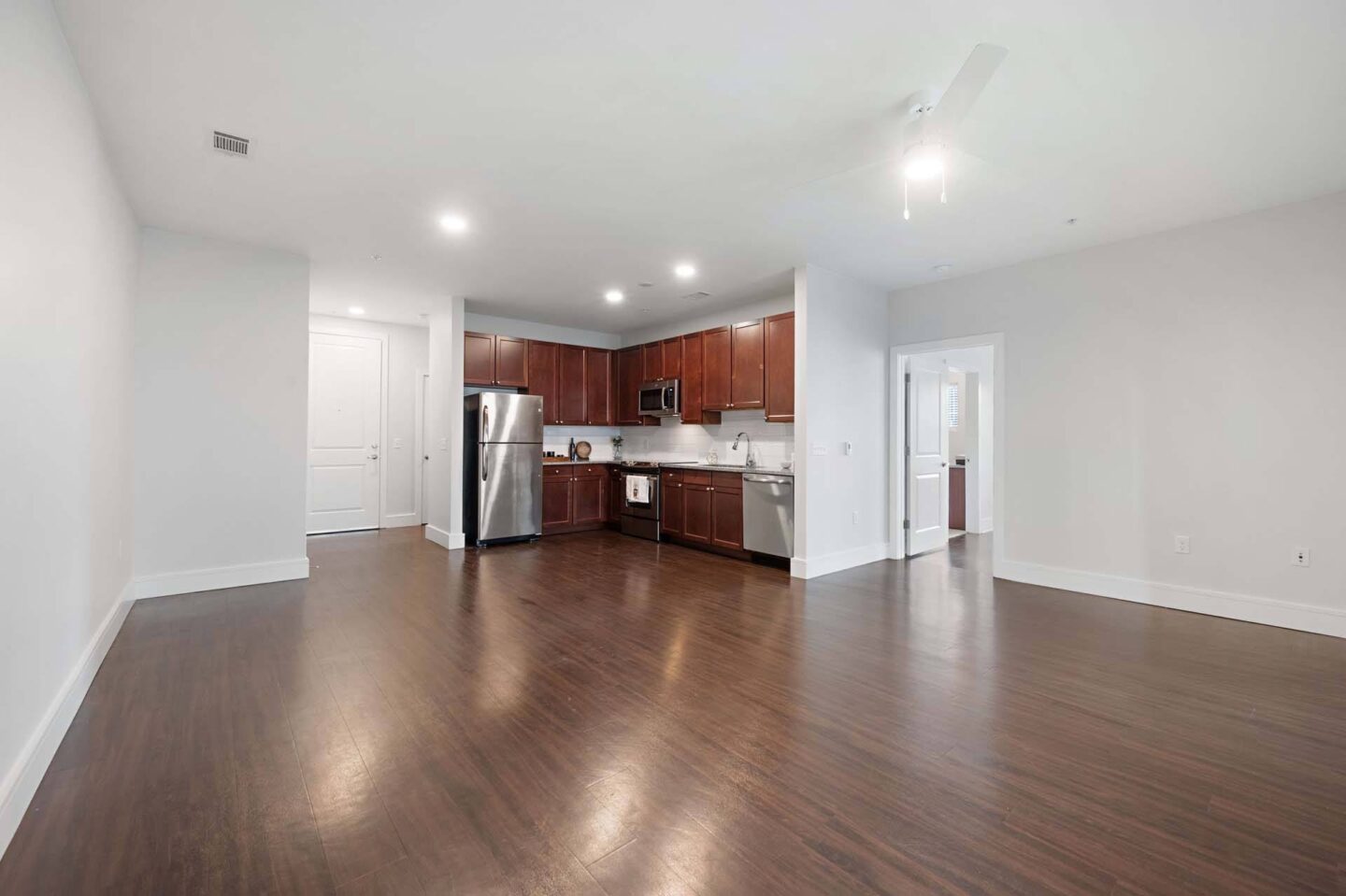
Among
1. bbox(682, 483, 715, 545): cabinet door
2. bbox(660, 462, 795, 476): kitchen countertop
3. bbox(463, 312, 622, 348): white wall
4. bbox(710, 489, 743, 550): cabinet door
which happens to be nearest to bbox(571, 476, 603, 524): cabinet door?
bbox(660, 462, 795, 476): kitchen countertop

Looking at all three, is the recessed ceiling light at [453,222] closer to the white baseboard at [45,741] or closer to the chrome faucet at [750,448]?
the white baseboard at [45,741]

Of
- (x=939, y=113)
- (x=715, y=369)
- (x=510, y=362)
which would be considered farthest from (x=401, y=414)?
(x=939, y=113)

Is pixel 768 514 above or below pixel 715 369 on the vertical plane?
below

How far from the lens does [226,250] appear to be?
4301 mm

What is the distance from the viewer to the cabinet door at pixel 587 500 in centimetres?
711

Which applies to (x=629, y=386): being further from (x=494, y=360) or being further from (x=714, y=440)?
(x=494, y=360)

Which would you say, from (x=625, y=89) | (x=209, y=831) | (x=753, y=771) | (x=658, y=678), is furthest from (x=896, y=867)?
(x=625, y=89)

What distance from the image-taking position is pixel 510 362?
6.82 m

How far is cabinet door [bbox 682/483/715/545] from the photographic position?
597cm

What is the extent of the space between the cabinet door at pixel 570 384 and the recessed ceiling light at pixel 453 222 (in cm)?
324

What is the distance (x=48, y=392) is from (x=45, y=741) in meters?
1.27

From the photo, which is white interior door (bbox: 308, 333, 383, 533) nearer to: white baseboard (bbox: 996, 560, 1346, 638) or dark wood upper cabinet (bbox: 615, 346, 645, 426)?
dark wood upper cabinet (bbox: 615, 346, 645, 426)

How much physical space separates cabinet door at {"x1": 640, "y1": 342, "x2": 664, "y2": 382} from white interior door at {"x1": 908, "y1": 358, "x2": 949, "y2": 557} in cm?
284

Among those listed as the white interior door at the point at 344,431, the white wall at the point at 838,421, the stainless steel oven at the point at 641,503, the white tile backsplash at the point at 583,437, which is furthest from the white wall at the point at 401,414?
the white wall at the point at 838,421
